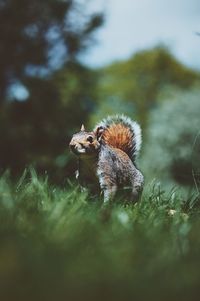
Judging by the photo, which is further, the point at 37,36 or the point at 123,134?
the point at 37,36

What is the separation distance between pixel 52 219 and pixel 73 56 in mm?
17798

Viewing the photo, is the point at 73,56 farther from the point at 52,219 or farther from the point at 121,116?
the point at 52,219

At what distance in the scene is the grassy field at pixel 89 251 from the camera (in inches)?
69.4

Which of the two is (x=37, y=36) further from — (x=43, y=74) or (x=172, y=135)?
(x=172, y=135)

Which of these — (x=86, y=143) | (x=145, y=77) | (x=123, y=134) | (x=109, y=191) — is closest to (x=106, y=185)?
(x=109, y=191)

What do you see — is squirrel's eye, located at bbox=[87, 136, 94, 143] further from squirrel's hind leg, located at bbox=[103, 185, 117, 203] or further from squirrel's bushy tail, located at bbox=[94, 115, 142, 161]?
squirrel's bushy tail, located at bbox=[94, 115, 142, 161]

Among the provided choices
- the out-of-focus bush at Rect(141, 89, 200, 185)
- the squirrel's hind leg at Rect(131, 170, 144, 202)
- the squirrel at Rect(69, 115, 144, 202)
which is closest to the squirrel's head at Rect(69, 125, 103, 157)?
the squirrel at Rect(69, 115, 144, 202)

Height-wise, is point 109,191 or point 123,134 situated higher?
point 123,134

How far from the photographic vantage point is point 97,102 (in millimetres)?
21234

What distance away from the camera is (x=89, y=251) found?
Answer: 96.3 inches

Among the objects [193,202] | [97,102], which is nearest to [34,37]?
[97,102]

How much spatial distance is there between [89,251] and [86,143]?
2.47 meters

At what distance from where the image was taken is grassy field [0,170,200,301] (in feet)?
5.78

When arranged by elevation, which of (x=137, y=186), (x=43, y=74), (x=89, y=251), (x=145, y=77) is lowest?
(x=89, y=251)
